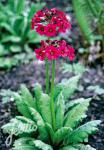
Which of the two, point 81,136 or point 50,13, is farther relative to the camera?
point 81,136

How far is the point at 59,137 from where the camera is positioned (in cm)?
316

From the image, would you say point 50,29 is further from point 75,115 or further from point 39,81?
point 39,81

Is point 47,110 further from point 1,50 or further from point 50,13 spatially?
point 1,50

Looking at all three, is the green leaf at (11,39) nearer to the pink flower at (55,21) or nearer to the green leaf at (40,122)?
the green leaf at (40,122)

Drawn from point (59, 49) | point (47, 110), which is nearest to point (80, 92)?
point (47, 110)

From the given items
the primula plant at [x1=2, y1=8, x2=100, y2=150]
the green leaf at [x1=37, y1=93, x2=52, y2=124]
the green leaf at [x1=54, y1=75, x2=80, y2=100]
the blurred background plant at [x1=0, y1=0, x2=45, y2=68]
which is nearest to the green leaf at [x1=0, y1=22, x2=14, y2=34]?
the blurred background plant at [x1=0, y1=0, x2=45, y2=68]

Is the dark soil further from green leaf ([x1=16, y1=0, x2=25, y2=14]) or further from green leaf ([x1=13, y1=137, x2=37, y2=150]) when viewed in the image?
green leaf ([x1=16, y1=0, x2=25, y2=14])

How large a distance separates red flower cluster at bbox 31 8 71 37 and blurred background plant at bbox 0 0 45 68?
189cm

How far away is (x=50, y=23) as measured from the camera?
2.83m

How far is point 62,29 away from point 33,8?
203 cm

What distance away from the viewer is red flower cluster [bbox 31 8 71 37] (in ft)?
9.17

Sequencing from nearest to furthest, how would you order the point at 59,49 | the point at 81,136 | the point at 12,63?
the point at 59,49 → the point at 81,136 → the point at 12,63

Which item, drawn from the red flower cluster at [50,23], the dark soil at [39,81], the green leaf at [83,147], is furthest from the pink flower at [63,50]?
the dark soil at [39,81]

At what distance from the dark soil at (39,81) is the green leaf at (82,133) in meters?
0.34
